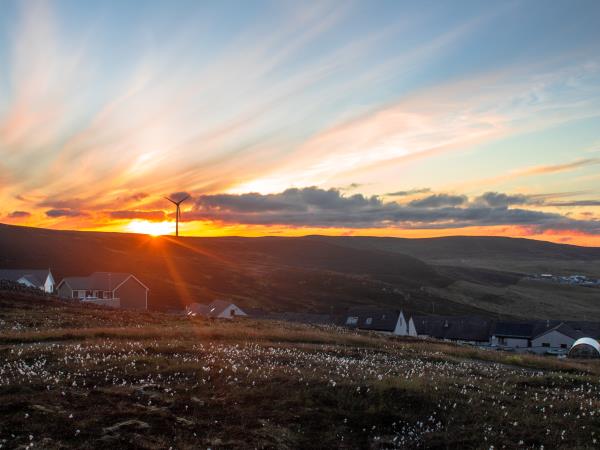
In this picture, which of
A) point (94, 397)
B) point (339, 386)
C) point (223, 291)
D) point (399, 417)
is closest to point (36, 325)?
point (94, 397)

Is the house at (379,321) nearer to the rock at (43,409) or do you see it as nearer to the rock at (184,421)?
the rock at (184,421)

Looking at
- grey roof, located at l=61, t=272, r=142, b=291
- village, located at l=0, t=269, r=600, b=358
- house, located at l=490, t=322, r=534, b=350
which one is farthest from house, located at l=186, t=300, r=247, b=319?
house, located at l=490, t=322, r=534, b=350

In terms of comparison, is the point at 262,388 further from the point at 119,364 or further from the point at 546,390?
the point at 546,390

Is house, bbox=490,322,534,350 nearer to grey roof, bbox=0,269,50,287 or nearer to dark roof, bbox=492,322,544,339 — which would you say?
dark roof, bbox=492,322,544,339

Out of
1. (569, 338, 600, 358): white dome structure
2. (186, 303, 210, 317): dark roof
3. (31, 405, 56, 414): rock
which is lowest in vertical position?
(186, 303, 210, 317): dark roof

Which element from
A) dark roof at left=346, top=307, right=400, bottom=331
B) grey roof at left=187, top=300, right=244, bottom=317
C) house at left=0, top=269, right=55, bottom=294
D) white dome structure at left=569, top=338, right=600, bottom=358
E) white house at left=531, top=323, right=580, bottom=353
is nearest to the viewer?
white dome structure at left=569, top=338, right=600, bottom=358

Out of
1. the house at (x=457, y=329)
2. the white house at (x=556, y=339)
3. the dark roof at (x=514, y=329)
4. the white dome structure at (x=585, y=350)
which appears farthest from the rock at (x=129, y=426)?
the dark roof at (x=514, y=329)

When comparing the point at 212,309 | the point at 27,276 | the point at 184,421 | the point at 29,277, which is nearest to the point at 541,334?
the point at 212,309
